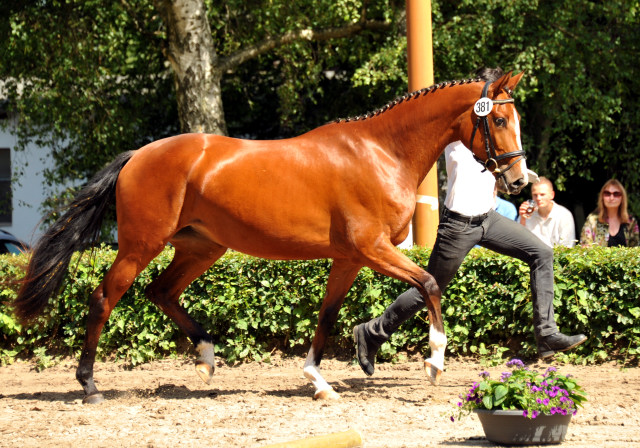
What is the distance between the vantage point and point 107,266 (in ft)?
25.9

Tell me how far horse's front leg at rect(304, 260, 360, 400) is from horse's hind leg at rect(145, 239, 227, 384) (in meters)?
0.82

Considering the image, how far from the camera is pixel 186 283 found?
20.9ft

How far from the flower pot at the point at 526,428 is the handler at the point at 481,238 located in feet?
5.13

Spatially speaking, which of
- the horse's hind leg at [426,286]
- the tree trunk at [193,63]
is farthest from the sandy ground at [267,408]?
the tree trunk at [193,63]

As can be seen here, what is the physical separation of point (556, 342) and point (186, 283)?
278cm

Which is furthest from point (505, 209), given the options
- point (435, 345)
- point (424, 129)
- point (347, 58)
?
point (347, 58)

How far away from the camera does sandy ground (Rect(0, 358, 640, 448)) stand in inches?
180

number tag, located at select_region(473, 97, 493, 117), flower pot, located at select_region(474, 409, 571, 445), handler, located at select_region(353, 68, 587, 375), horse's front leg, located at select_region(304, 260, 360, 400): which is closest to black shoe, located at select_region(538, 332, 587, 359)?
handler, located at select_region(353, 68, 587, 375)

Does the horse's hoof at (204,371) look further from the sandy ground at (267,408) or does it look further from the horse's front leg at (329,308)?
the horse's front leg at (329,308)

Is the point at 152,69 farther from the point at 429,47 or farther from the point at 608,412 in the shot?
the point at 608,412

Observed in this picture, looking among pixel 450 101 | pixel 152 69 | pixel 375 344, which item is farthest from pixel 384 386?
pixel 152 69

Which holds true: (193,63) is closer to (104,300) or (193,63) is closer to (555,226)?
(555,226)

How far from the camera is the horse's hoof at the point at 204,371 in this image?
6.10 meters

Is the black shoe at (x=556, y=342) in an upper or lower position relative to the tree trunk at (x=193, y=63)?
lower
